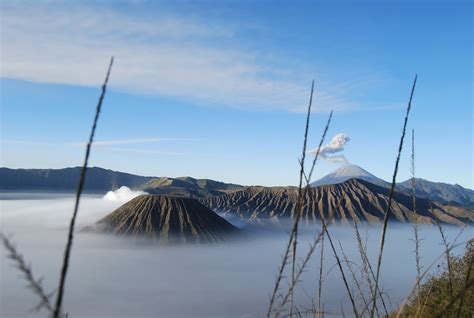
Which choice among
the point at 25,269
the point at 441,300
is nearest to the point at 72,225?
the point at 25,269

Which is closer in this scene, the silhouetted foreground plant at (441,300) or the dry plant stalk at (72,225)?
the dry plant stalk at (72,225)

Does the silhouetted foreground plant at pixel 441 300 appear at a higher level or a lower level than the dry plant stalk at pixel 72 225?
lower

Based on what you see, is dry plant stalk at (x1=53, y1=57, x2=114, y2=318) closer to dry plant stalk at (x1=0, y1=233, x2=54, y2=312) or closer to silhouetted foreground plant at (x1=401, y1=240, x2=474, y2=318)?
dry plant stalk at (x1=0, y1=233, x2=54, y2=312)

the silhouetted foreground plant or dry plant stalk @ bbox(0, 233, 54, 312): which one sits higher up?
dry plant stalk @ bbox(0, 233, 54, 312)

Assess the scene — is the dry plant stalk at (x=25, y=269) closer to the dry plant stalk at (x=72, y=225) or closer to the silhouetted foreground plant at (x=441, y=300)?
the dry plant stalk at (x=72, y=225)

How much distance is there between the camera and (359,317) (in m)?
2.40

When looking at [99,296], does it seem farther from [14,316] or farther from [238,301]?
[238,301]

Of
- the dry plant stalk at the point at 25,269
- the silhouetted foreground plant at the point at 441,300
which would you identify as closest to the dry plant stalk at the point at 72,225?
the dry plant stalk at the point at 25,269

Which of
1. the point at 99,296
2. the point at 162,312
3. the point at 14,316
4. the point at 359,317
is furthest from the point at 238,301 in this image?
the point at 359,317

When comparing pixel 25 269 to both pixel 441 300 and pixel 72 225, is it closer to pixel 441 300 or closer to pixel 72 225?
pixel 72 225

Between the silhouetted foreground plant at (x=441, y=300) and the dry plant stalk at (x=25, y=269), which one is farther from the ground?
the dry plant stalk at (x=25, y=269)

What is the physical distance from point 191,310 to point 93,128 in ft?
632

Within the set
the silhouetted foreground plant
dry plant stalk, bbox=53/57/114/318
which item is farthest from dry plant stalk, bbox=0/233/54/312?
the silhouetted foreground plant

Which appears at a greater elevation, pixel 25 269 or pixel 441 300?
pixel 25 269
